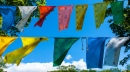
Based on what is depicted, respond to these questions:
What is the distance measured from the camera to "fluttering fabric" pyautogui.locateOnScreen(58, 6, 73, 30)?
883 cm

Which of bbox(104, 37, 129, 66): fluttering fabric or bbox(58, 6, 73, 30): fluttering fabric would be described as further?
bbox(58, 6, 73, 30): fluttering fabric

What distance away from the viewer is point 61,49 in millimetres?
8656

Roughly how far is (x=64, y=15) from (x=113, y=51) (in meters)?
1.68

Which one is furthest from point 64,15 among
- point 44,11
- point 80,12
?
point 44,11

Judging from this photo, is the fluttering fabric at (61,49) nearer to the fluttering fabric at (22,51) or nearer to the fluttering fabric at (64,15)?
the fluttering fabric at (64,15)

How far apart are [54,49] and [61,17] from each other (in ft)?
2.96

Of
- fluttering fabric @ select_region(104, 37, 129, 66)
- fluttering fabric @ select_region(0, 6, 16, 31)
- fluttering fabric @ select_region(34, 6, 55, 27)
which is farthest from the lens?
fluttering fabric @ select_region(0, 6, 16, 31)

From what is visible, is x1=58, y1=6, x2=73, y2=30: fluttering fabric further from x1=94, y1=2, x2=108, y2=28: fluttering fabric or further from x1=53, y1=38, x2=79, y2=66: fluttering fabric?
x1=94, y1=2, x2=108, y2=28: fluttering fabric

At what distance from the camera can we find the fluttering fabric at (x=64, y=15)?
883 centimetres

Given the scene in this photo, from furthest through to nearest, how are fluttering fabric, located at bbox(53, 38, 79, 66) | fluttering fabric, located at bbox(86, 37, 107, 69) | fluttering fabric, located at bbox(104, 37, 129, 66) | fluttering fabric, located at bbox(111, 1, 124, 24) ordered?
fluttering fabric, located at bbox(53, 38, 79, 66) → fluttering fabric, located at bbox(111, 1, 124, 24) → fluttering fabric, located at bbox(86, 37, 107, 69) → fluttering fabric, located at bbox(104, 37, 129, 66)

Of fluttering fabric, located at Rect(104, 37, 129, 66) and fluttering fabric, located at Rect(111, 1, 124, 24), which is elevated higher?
fluttering fabric, located at Rect(111, 1, 124, 24)

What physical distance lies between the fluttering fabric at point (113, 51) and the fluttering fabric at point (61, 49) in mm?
948

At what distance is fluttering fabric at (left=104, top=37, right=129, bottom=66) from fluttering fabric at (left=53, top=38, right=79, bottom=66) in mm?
948

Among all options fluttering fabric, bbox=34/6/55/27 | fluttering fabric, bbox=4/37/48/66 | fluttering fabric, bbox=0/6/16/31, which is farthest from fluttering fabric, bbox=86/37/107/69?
fluttering fabric, bbox=0/6/16/31
